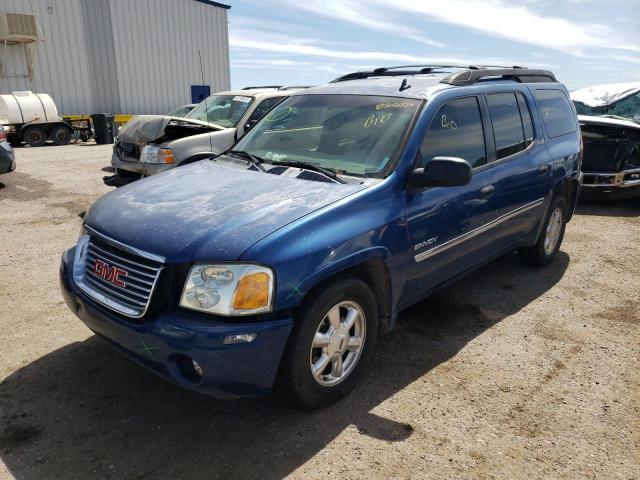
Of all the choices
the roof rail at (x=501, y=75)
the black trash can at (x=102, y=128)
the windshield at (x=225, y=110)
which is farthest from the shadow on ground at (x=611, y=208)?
the black trash can at (x=102, y=128)

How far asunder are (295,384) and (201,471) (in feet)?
2.01

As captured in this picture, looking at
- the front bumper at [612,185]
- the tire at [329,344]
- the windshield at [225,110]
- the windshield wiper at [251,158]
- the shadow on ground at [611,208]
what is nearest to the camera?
the tire at [329,344]

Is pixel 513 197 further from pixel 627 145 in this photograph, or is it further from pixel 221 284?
pixel 627 145

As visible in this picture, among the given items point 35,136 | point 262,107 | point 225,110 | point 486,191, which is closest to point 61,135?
point 35,136

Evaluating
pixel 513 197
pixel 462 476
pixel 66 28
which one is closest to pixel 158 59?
pixel 66 28

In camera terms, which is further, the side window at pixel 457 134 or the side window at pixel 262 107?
the side window at pixel 262 107

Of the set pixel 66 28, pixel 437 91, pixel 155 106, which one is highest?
pixel 66 28

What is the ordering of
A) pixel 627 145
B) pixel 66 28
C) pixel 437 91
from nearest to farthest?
pixel 437 91
pixel 627 145
pixel 66 28

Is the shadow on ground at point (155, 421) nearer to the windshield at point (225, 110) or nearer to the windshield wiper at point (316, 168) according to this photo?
the windshield wiper at point (316, 168)

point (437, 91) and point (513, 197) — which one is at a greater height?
point (437, 91)

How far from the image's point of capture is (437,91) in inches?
146

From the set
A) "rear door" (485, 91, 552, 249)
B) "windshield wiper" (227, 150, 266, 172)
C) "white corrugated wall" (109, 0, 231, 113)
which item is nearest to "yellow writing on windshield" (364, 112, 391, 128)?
"windshield wiper" (227, 150, 266, 172)

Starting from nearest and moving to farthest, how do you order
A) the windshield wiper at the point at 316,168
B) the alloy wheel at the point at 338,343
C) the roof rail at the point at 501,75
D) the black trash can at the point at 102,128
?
the alloy wheel at the point at 338,343 < the windshield wiper at the point at 316,168 < the roof rail at the point at 501,75 < the black trash can at the point at 102,128

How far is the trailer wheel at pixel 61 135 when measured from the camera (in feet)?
62.0
